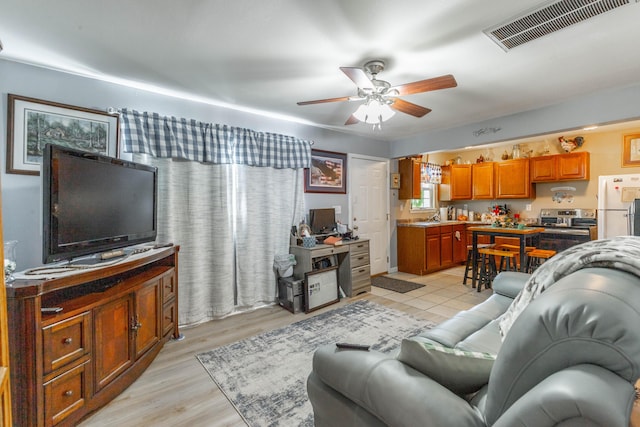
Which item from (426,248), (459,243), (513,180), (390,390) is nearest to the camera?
(390,390)

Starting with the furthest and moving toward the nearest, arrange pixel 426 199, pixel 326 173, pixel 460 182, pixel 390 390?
pixel 426 199 < pixel 460 182 < pixel 326 173 < pixel 390 390

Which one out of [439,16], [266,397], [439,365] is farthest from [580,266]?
[266,397]

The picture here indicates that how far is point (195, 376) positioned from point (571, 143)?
6.54 m

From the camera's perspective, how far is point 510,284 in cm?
221

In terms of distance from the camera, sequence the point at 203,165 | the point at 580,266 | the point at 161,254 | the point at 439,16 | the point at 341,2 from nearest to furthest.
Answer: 1. the point at 580,266
2. the point at 341,2
3. the point at 439,16
4. the point at 161,254
5. the point at 203,165

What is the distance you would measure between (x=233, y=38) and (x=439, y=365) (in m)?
2.28

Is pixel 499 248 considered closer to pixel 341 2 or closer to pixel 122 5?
pixel 341 2

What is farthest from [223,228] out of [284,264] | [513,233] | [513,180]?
[513,180]

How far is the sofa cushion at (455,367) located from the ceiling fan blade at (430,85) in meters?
1.75

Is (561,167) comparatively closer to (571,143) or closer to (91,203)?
(571,143)

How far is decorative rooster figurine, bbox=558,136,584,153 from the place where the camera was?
4965 mm

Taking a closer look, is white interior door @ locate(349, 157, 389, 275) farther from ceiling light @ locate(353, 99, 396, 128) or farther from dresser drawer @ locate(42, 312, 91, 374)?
dresser drawer @ locate(42, 312, 91, 374)

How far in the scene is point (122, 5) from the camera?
168cm

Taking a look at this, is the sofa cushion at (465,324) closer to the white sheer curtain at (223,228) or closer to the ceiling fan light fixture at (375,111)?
the ceiling fan light fixture at (375,111)
